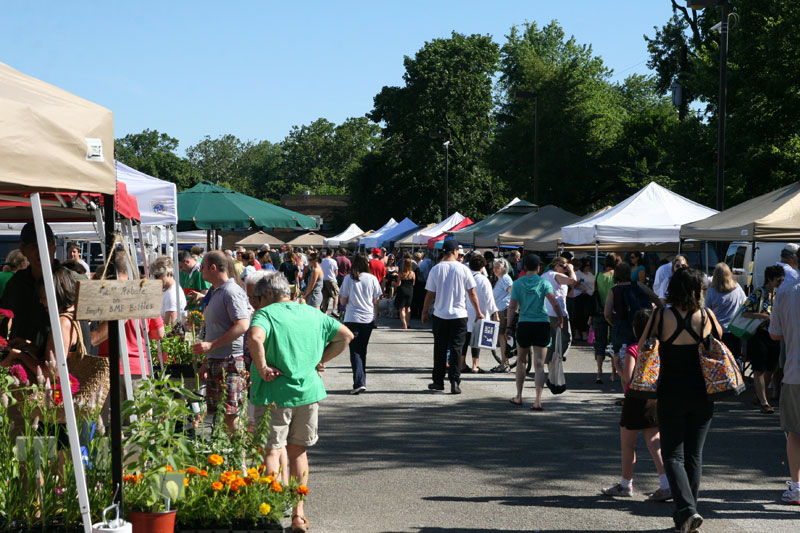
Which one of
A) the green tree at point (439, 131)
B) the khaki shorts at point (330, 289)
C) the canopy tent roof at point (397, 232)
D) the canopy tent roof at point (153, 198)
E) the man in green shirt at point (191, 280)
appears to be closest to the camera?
the canopy tent roof at point (153, 198)

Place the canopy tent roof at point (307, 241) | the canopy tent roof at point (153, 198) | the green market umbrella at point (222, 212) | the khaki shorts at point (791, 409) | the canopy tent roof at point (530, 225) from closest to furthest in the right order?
the khaki shorts at point (791, 409) → the canopy tent roof at point (153, 198) → the green market umbrella at point (222, 212) → the canopy tent roof at point (530, 225) → the canopy tent roof at point (307, 241)

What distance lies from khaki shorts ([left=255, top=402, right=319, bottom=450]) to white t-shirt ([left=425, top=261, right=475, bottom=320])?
252 inches

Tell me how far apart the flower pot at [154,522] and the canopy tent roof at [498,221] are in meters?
21.6

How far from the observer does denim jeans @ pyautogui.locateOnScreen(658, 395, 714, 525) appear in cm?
585

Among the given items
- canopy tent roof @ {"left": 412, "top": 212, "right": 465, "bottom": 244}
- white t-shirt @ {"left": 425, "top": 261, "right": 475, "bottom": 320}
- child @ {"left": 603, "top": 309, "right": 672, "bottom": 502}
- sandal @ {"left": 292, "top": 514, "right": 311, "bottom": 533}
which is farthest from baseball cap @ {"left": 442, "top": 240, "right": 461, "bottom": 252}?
canopy tent roof @ {"left": 412, "top": 212, "right": 465, "bottom": 244}

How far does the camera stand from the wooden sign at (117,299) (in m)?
3.91

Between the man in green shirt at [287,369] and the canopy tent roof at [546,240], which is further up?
the canopy tent roof at [546,240]

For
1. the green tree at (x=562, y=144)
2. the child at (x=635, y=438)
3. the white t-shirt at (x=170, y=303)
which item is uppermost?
the green tree at (x=562, y=144)

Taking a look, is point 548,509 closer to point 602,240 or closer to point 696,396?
point 696,396

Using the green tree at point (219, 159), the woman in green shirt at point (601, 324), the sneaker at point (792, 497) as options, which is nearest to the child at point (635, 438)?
the sneaker at point (792, 497)

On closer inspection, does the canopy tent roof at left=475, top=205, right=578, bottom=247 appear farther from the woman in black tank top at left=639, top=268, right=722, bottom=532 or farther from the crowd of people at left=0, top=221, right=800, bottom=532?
the woman in black tank top at left=639, top=268, right=722, bottom=532

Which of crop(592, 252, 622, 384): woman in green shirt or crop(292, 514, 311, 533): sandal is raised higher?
crop(592, 252, 622, 384): woman in green shirt

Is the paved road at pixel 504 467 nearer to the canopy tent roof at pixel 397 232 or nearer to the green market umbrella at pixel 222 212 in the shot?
the green market umbrella at pixel 222 212

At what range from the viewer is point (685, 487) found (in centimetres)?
575
